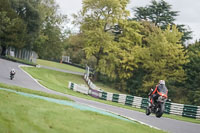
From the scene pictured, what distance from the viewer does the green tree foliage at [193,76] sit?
4307cm

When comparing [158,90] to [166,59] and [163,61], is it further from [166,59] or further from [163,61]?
[166,59]

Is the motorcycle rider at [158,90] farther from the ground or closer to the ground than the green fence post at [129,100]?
farther from the ground

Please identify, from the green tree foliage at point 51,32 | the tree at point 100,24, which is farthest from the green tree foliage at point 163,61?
the green tree foliage at point 51,32

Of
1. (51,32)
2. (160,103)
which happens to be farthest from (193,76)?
(51,32)

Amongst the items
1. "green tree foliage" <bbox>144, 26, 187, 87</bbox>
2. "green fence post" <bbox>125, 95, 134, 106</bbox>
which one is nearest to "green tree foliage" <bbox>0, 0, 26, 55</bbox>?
"green tree foliage" <bbox>144, 26, 187, 87</bbox>

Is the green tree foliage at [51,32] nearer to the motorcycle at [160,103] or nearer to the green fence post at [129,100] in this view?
the green fence post at [129,100]

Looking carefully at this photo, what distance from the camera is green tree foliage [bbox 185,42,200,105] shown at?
4307 cm

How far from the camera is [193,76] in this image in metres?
46.4

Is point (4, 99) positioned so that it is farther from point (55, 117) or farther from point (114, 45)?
point (114, 45)

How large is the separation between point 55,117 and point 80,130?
1.29 meters

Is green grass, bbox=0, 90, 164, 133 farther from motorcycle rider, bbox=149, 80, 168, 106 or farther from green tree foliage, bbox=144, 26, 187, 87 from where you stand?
green tree foliage, bbox=144, 26, 187, 87

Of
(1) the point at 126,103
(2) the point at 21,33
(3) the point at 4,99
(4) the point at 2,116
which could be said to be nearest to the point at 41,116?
(4) the point at 2,116

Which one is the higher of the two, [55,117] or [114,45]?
[114,45]

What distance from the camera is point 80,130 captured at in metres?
9.02
